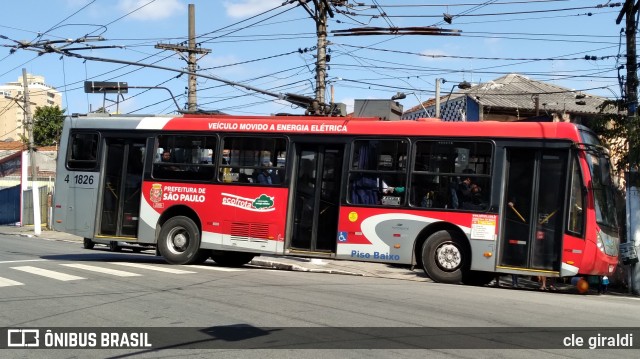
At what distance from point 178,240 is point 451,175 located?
6.58 m

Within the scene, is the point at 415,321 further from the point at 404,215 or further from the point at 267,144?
the point at 267,144

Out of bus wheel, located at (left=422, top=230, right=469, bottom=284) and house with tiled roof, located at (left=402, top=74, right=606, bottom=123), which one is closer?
bus wheel, located at (left=422, top=230, right=469, bottom=284)

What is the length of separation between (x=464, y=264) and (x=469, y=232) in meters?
0.67

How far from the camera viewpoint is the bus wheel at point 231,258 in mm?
16331

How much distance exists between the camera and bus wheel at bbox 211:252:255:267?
1633 cm

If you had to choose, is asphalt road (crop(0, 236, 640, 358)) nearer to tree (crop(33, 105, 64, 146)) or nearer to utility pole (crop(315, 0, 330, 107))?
utility pole (crop(315, 0, 330, 107))

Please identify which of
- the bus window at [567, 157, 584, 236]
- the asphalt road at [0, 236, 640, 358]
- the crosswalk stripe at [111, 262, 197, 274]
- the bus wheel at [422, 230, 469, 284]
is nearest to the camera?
the asphalt road at [0, 236, 640, 358]

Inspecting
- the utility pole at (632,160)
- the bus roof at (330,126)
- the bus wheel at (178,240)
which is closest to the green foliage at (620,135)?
the utility pole at (632,160)

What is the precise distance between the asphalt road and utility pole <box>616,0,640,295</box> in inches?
118

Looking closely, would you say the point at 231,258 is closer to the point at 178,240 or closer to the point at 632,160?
the point at 178,240

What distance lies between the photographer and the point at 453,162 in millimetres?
12797

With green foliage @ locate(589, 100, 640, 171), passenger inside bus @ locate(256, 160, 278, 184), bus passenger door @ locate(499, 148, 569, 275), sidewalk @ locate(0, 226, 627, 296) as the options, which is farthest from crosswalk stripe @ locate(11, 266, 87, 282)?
green foliage @ locate(589, 100, 640, 171)

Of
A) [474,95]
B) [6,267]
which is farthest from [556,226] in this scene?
[474,95]

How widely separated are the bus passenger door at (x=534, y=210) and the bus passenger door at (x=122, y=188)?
861 centimetres
